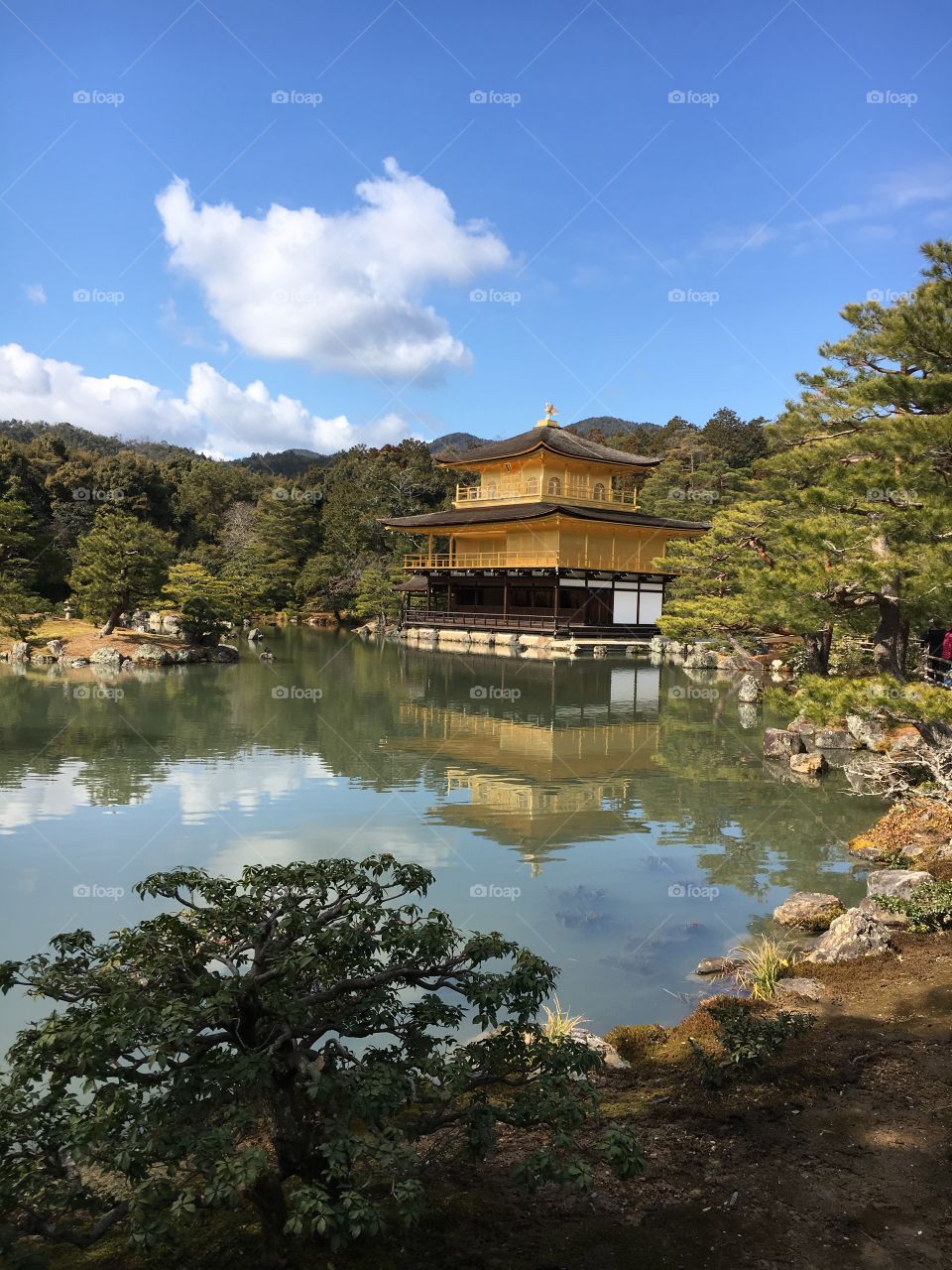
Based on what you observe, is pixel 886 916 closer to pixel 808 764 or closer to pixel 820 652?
pixel 808 764

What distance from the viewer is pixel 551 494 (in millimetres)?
32781

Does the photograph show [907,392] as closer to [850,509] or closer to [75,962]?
[850,509]

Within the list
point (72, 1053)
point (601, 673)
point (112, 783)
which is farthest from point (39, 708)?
point (72, 1053)

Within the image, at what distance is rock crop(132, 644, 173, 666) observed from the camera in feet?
77.0

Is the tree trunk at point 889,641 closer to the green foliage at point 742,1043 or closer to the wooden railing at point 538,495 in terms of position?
the green foliage at point 742,1043

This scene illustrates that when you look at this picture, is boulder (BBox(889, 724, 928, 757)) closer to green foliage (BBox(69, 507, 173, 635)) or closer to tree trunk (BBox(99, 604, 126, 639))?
green foliage (BBox(69, 507, 173, 635))

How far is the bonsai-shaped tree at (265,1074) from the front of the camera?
2201 mm

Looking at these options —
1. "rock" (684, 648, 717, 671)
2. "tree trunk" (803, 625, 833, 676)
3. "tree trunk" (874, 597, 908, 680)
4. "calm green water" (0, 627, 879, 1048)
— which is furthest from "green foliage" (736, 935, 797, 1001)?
"rock" (684, 648, 717, 671)

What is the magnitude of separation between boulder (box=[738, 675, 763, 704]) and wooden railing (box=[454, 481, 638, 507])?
14.4 m

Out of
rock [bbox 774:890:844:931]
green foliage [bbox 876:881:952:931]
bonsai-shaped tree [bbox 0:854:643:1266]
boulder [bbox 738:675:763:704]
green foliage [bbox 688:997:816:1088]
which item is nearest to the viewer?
bonsai-shaped tree [bbox 0:854:643:1266]

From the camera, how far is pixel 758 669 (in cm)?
2369

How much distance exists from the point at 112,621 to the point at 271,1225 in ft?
82.9

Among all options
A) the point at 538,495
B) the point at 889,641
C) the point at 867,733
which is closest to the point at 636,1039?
the point at 889,641

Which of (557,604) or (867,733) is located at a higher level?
(557,604)
